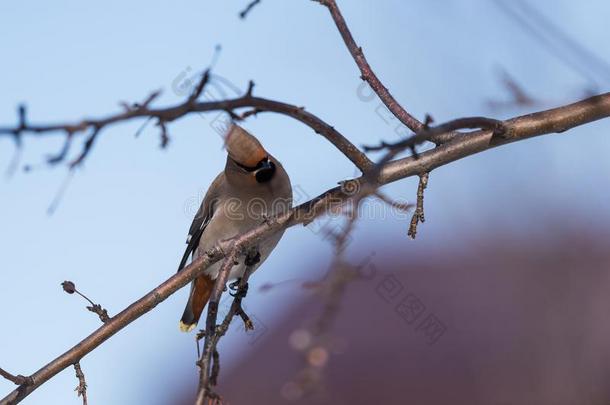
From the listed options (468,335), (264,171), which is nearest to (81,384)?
(264,171)

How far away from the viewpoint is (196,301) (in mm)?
4891

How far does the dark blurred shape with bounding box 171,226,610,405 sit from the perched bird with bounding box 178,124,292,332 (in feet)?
1.97

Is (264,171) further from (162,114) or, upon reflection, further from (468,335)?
(162,114)

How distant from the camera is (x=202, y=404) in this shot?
2.11m

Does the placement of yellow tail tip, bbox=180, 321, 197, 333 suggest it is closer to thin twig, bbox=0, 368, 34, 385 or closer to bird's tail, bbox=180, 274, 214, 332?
bird's tail, bbox=180, 274, 214, 332

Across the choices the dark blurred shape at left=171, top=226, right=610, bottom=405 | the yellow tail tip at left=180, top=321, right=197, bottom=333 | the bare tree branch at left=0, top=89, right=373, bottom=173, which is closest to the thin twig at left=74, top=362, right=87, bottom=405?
the dark blurred shape at left=171, top=226, right=610, bottom=405

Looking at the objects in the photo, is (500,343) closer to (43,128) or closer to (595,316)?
(595,316)

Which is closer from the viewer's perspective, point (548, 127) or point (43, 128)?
point (43, 128)

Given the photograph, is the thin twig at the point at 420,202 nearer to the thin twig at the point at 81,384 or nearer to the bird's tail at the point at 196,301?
the thin twig at the point at 81,384

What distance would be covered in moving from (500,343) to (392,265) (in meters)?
2.19

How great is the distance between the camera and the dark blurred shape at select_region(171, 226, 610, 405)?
2.60 metres

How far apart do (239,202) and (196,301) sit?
67 centimetres

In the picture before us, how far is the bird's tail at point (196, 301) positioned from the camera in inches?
188

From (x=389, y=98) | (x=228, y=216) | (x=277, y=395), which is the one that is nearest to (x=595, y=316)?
(x=389, y=98)
